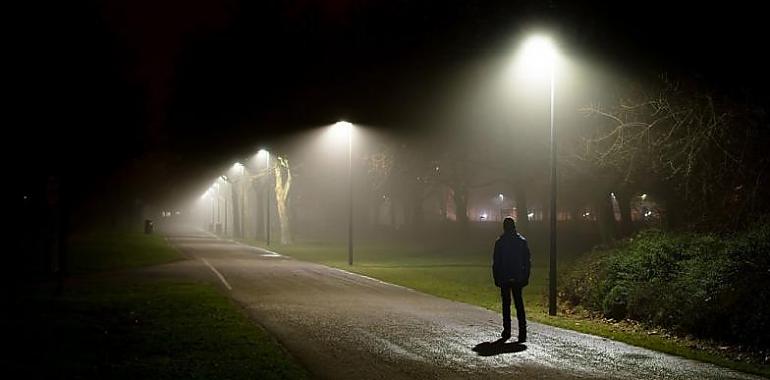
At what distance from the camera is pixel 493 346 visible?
12.0 meters

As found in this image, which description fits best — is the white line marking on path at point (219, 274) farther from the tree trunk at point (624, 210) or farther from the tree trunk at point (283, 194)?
the tree trunk at point (283, 194)

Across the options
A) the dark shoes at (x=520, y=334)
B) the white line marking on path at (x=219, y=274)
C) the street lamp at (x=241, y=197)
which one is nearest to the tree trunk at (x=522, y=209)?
the white line marking on path at (x=219, y=274)

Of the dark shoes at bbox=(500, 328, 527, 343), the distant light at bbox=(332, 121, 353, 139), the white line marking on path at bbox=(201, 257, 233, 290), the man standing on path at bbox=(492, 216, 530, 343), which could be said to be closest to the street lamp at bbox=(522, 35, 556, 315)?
the dark shoes at bbox=(500, 328, 527, 343)

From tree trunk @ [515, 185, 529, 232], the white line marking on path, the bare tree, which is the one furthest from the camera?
tree trunk @ [515, 185, 529, 232]

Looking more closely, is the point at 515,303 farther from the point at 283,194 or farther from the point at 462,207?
the point at 462,207

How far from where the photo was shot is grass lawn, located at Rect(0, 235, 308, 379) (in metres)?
9.41

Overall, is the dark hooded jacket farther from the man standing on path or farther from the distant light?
the distant light

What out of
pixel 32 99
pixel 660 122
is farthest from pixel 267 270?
pixel 660 122

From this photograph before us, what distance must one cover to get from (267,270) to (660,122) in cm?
1647

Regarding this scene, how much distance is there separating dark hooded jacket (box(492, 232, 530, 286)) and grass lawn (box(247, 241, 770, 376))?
1.99 meters

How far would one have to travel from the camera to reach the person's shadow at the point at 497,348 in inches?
452

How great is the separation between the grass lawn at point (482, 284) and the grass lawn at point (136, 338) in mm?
5677

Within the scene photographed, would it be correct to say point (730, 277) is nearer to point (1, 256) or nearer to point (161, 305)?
point (161, 305)

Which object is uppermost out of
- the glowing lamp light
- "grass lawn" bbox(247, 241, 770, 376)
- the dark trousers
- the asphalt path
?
the glowing lamp light
